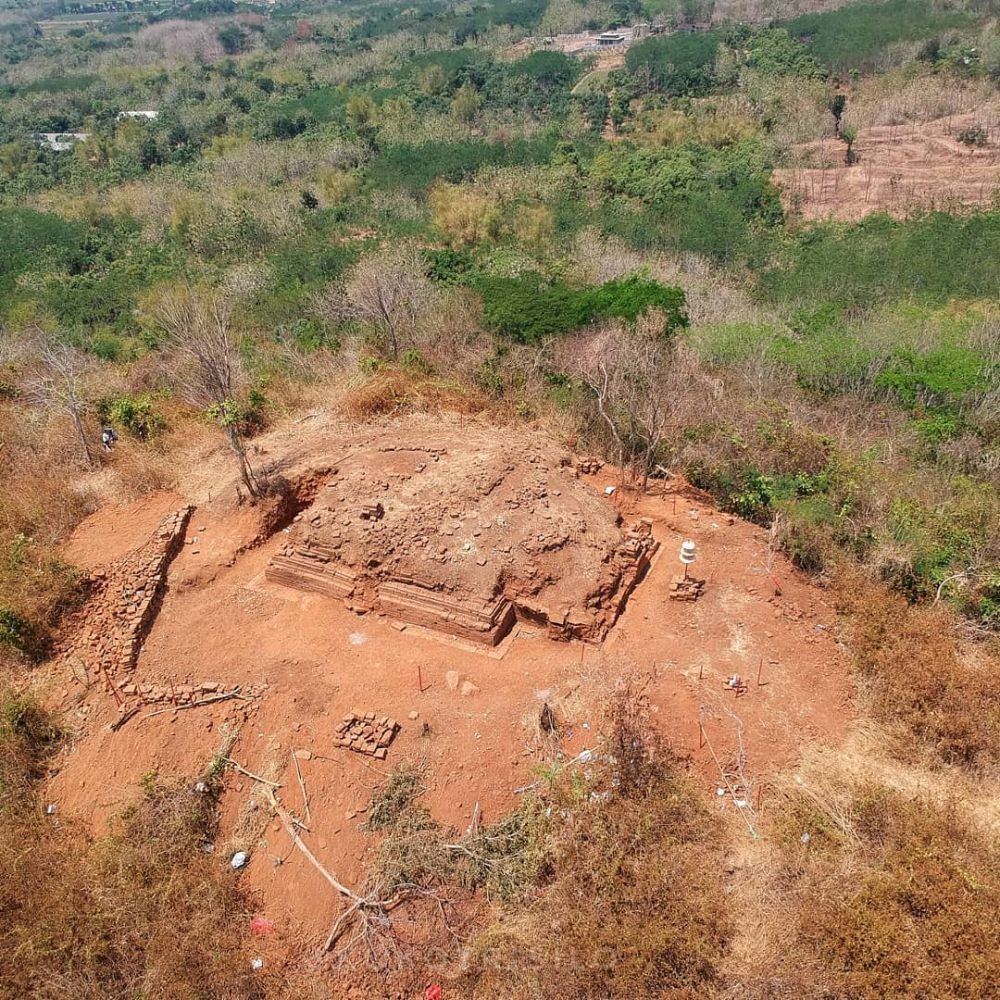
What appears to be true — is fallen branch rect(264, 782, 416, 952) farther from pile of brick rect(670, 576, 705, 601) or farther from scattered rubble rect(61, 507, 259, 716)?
pile of brick rect(670, 576, 705, 601)

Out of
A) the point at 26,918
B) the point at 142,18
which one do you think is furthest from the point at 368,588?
the point at 142,18

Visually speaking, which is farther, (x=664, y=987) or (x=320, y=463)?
(x=320, y=463)

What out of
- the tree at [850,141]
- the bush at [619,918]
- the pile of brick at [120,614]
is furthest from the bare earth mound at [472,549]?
the tree at [850,141]

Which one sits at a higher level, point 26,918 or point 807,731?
point 26,918

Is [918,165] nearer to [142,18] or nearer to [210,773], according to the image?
[210,773]

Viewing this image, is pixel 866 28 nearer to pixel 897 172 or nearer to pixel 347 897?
pixel 897 172

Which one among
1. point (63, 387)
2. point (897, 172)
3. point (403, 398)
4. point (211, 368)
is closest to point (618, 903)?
point (211, 368)
